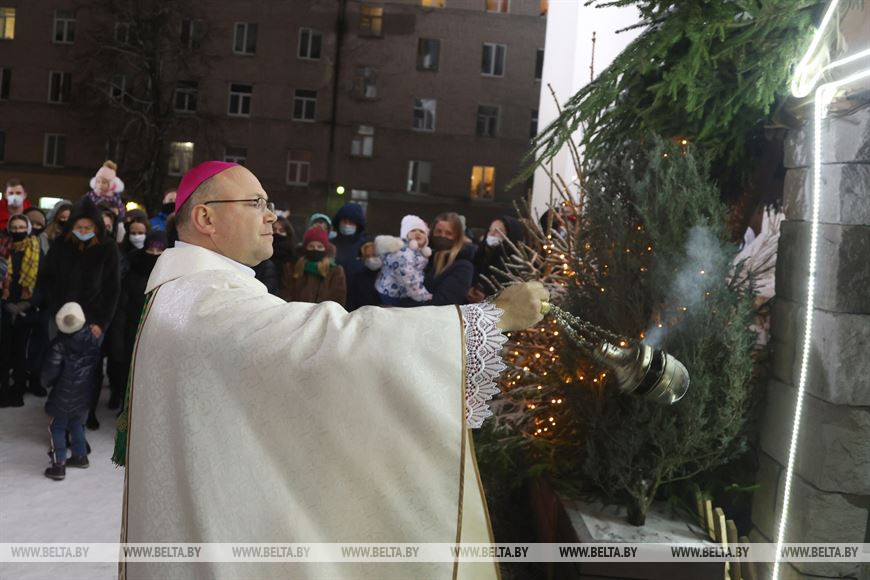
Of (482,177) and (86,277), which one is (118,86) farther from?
(86,277)

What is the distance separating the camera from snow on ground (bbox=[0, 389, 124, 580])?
5.39 metres

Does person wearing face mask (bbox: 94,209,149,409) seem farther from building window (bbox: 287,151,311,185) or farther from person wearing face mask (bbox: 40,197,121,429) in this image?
building window (bbox: 287,151,311,185)


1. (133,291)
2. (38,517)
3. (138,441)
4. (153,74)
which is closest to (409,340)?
(138,441)

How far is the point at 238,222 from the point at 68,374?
4.59m

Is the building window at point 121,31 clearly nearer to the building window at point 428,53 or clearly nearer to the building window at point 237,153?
the building window at point 237,153

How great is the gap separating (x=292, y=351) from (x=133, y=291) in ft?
21.3

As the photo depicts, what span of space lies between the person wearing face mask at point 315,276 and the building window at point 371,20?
30272 millimetres

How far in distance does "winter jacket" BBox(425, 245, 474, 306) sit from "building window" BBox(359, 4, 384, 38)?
3093cm

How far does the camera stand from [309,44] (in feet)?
123

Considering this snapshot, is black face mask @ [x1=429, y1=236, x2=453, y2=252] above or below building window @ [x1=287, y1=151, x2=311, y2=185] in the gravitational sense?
below

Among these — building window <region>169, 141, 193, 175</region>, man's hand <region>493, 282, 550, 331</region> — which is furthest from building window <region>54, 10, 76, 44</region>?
man's hand <region>493, 282, 550, 331</region>

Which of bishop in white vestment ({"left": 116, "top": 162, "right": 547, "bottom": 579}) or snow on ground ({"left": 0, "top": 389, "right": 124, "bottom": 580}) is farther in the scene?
snow on ground ({"left": 0, "top": 389, "right": 124, "bottom": 580})

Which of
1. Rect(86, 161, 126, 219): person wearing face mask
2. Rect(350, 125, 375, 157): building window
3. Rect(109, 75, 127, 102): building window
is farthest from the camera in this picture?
Rect(350, 125, 375, 157): building window

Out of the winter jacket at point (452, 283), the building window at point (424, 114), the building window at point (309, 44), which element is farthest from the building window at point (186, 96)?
the winter jacket at point (452, 283)
